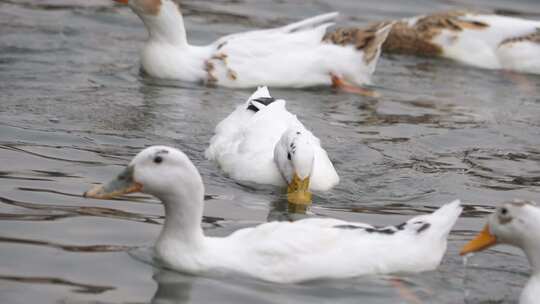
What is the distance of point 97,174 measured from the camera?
8.70m

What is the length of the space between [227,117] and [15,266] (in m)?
3.97

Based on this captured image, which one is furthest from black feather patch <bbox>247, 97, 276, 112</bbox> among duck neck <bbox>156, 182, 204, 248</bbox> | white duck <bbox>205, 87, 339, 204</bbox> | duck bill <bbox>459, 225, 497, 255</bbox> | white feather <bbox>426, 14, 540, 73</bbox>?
white feather <bbox>426, 14, 540, 73</bbox>

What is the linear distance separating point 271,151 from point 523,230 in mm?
3013

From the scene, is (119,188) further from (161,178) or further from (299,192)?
(299,192)

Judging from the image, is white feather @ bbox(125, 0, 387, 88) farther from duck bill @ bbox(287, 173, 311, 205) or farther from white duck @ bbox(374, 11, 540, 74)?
duck bill @ bbox(287, 173, 311, 205)

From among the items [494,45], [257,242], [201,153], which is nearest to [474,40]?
[494,45]

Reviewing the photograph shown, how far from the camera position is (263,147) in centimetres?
944

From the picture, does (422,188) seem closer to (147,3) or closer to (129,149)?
(129,149)

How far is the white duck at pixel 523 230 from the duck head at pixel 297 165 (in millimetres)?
2094

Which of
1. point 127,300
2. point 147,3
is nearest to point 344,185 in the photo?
point 127,300

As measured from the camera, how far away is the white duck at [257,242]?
22.2 feet

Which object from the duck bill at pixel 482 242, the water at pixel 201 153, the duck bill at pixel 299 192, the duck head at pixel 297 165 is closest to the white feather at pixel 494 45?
the water at pixel 201 153

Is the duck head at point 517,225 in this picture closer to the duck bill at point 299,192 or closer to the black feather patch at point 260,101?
the duck bill at point 299,192

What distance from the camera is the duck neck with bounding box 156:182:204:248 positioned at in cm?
685
